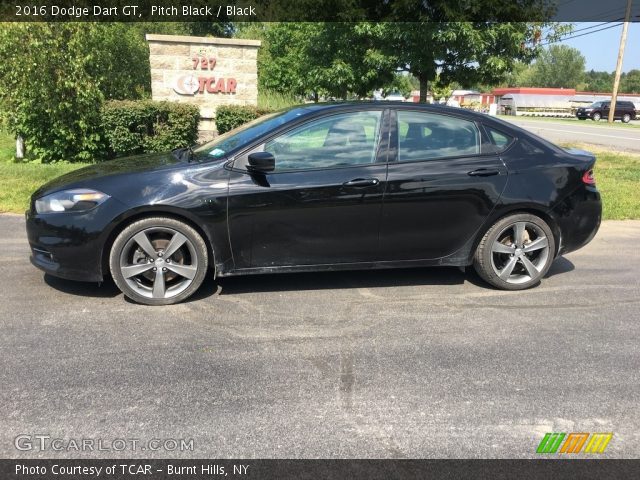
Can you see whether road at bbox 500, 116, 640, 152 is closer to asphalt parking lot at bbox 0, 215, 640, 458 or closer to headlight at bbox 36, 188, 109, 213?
asphalt parking lot at bbox 0, 215, 640, 458

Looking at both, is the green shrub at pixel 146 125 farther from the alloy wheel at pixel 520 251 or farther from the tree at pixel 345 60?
the alloy wheel at pixel 520 251

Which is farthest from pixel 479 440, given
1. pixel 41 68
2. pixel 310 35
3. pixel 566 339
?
pixel 310 35

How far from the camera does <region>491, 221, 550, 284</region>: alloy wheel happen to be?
189 inches

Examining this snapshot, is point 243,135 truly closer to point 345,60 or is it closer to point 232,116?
point 232,116

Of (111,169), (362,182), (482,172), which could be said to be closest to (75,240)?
(111,169)

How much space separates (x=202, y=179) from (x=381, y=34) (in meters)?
7.27

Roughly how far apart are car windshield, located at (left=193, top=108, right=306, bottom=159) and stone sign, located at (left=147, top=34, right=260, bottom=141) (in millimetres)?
6275

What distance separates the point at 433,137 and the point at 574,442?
270 cm

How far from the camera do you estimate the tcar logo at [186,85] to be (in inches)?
441

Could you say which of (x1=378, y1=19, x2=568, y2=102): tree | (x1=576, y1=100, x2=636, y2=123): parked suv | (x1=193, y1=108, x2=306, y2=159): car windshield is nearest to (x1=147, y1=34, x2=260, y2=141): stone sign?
(x1=378, y1=19, x2=568, y2=102): tree

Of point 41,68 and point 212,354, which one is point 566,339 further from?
point 41,68

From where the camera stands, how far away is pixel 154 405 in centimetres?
298

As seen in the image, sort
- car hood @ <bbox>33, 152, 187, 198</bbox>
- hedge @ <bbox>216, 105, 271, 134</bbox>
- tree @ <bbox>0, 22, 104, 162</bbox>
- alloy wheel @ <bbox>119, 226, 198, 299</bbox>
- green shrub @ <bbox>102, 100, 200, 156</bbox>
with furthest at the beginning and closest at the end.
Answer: hedge @ <bbox>216, 105, 271, 134</bbox>, green shrub @ <bbox>102, 100, 200, 156</bbox>, tree @ <bbox>0, 22, 104, 162</bbox>, car hood @ <bbox>33, 152, 187, 198</bbox>, alloy wheel @ <bbox>119, 226, 198, 299</bbox>

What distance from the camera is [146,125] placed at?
9984 mm
